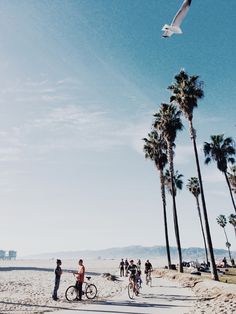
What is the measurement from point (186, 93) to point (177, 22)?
28.8 metres

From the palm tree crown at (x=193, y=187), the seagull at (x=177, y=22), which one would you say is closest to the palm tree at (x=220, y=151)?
the palm tree crown at (x=193, y=187)

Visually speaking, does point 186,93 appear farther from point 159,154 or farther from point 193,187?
point 193,187

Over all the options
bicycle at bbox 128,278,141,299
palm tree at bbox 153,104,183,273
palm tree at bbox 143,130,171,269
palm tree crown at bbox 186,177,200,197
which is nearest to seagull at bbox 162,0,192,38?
bicycle at bbox 128,278,141,299

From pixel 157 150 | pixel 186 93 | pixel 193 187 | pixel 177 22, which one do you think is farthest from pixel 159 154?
pixel 177 22

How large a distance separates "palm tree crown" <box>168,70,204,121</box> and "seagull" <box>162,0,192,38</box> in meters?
28.2

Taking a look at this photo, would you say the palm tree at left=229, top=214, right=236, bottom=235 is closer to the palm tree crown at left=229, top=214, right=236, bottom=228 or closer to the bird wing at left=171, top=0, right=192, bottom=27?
the palm tree crown at left=229, top=214, right=236, bottom=228

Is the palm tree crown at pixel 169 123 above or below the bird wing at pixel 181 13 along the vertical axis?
above

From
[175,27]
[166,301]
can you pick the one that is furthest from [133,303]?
[175,27]

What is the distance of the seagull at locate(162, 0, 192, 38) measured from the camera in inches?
193

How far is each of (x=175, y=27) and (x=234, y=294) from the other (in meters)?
13.6

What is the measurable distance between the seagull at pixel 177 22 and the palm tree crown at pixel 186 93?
28169 millimetres

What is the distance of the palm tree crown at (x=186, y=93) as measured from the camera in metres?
33.0

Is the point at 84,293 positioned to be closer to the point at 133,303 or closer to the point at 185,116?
the point at 133,303

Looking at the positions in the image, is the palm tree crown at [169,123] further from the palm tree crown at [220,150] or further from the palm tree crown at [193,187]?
the palm tree crown at [193,187]
